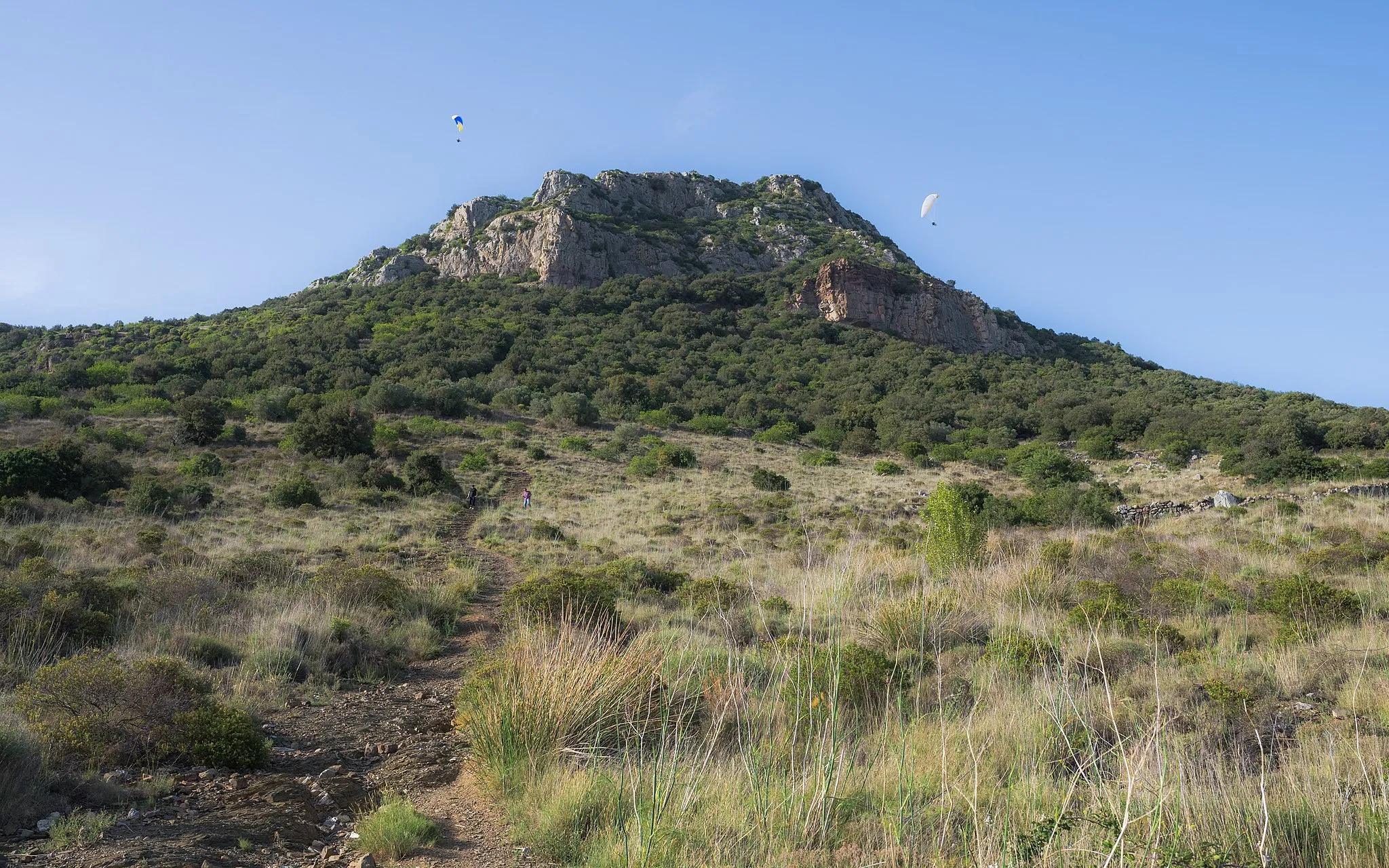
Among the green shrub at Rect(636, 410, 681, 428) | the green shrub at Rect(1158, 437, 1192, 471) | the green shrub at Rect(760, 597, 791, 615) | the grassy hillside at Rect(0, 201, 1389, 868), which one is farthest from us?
the green shrub at Rect(636, 410, 681, 428)

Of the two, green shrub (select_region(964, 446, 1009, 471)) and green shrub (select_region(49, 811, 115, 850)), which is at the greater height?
green shrub (select_region(964, 446, 1009, 471))

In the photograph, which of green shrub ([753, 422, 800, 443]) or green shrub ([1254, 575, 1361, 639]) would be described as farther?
green shrub ([753, 422, 800, 443])

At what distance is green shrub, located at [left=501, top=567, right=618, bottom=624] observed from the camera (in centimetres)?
754

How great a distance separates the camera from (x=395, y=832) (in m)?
3.45

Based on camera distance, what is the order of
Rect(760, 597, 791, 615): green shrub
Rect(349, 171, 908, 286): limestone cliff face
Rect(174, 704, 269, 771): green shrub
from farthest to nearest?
Rect(349, 171, 908, 286): limestone cliff face < Rect(760, 597, 791, 615): green shrub < Rect(174, 704, 269, 771): green shrub

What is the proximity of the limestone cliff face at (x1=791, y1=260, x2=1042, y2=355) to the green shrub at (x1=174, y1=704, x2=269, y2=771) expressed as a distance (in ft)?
199

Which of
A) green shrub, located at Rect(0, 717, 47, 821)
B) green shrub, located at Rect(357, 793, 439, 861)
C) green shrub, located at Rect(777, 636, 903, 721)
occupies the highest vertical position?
green shrub, located at Rect(777, 636, 903, 721)

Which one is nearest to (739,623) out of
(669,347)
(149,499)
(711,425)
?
(149,499)

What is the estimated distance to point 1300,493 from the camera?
708 inches

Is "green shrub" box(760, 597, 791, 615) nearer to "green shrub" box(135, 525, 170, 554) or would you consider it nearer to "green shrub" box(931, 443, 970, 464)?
Result: "green shrub" box(135, 525, 170, 554)

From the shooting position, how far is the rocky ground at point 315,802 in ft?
11.0

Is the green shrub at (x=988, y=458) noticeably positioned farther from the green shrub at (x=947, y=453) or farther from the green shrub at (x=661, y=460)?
the green shrub at (x=661, y=460)

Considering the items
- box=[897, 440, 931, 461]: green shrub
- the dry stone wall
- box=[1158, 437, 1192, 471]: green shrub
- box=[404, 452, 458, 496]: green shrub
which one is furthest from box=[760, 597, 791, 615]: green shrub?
box=[1158, 437, 1192, 471]: green shrub

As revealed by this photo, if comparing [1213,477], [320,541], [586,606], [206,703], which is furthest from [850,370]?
[206,703]
